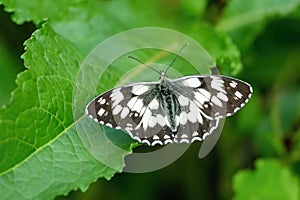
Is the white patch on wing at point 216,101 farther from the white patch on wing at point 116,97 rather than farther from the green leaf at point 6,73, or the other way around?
the green leaf at point 6,73

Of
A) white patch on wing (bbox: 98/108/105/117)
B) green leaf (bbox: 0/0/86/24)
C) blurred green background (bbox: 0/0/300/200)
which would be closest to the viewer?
white patch on wing (bbox: 98/108/105/117)

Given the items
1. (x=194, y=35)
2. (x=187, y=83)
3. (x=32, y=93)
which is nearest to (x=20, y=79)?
(x=32, y=93)

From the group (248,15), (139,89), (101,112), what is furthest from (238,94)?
(248,15)

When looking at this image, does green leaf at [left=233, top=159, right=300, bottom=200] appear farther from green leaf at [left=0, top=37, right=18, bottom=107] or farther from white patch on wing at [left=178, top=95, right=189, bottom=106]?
green leaf at [left=0, top=37, right=18, bottom=107]

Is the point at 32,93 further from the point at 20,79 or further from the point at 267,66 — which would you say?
the point at 267,66

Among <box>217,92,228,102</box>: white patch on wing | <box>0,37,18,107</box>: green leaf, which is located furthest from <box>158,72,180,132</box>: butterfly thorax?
<box>0,37,18,107</box>: green leaf

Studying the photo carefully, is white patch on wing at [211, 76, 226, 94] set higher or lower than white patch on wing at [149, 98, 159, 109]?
higher
